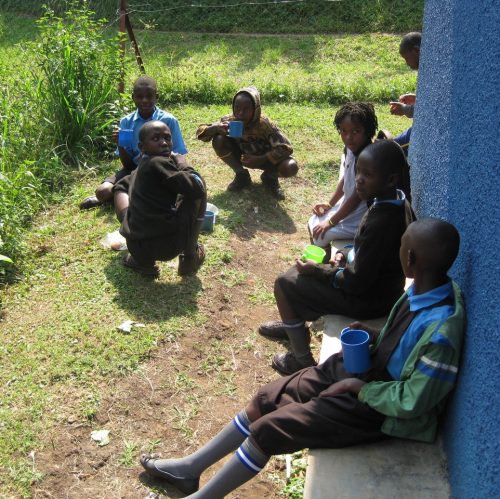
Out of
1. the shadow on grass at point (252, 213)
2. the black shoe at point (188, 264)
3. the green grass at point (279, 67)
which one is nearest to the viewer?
the black shoe at point (188, 264)

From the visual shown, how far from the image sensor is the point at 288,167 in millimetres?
5980

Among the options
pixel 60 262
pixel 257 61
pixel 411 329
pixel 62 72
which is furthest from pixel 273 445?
pixel 257 61

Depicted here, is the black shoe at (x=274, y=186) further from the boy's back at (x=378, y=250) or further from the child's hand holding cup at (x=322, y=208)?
the boy's back at (x=378, y=250)

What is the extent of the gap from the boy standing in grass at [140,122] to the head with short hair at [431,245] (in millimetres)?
3193

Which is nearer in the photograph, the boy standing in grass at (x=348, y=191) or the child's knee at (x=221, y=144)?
the boy standing in grass at (x=348, y=191)

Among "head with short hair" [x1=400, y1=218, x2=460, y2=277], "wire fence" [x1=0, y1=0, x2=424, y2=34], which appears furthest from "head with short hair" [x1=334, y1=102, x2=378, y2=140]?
"wire fence" [x1=0, y1=0, x2=424, y2=34]

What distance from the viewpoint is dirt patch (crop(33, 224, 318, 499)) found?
3191 millimetres

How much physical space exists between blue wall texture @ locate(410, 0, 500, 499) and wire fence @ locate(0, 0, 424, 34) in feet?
28.0

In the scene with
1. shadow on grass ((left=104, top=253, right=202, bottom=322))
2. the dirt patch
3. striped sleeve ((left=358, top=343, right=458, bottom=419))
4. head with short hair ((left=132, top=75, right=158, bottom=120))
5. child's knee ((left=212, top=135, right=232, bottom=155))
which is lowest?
the dirt patch

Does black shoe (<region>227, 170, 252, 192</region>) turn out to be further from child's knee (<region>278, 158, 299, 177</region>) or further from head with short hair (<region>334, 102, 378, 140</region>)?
head with short hair (<region>334, 102, 378, 140</region>)

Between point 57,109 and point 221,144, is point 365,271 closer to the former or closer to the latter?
point 221,144

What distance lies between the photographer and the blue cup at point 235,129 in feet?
18.1

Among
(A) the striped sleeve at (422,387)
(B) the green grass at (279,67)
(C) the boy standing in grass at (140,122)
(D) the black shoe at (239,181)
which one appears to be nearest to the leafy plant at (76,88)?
(C) the boy standing in grass at (140,122)

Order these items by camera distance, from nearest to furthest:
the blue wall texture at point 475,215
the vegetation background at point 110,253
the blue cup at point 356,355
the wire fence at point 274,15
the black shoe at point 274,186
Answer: the blue wall texture at point 475,215 → the blue cup at point 356,355 → the vegetation background at point 110,253 → the black shoe at point 274,186 → the wire fence at point 274,15
